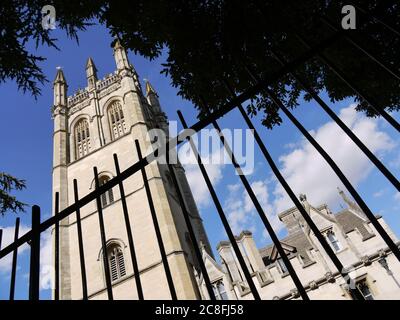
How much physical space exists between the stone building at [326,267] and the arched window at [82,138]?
45.4 ft

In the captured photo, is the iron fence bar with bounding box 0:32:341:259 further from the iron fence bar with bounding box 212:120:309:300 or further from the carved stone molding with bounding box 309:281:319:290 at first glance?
the carved stone molding with bounding box 309:281:319:290

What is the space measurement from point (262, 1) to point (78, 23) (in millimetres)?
3326

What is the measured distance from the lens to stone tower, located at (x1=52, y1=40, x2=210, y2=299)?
18438 millimetres

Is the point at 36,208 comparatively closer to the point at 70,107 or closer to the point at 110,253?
the point at 110,253

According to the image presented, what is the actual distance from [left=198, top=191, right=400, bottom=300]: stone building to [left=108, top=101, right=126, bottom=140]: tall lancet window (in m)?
12.7

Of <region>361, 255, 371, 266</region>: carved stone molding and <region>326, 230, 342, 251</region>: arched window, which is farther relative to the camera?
<region>326, 230, 342, 251</region>: arched window

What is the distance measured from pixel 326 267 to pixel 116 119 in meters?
20.2

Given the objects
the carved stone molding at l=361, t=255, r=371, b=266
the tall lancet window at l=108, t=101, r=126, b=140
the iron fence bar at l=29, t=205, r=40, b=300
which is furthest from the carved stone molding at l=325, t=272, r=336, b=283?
the tall lancet window at l=108, t=101, r=126, b=140

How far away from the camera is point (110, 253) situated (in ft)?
66.6

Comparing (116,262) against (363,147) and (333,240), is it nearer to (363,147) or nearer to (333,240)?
(333,240)

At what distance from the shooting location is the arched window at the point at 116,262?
19500mm

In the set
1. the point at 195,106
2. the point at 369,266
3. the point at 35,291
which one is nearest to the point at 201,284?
the point at 369,266

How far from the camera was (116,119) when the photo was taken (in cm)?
2889

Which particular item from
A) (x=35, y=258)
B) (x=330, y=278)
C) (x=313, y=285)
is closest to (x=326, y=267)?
(x=330, y=278)
